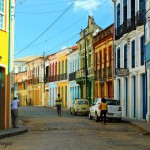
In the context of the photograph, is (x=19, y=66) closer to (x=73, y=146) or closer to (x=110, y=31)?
(x=110, y=31)

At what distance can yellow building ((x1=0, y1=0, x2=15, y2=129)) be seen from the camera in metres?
20.8

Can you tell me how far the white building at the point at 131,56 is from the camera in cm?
2977

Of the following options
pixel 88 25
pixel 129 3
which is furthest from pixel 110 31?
pixel 88 25

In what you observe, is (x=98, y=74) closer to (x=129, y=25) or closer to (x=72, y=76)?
(x=129, y=25)

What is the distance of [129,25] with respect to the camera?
3259cm

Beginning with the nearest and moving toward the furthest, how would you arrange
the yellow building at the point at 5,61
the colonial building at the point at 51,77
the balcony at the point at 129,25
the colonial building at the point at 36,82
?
the yellow building at the point at 5,61 → the balcony at the point at 129,25 → the colonial building at the point at 51,77 → the colonial building at the point at 36,82

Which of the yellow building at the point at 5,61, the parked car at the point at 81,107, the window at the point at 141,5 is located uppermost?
the window at the point at 141,5

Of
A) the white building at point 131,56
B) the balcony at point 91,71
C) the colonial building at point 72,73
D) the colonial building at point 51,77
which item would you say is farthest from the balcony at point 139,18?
the colonial building at point 51,77

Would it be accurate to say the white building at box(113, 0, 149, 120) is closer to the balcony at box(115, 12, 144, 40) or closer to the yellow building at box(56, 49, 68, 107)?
the balcony at box(115, 12, 144, 40)

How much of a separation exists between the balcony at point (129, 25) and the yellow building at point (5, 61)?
1099 cm

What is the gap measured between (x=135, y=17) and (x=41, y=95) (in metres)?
48.0

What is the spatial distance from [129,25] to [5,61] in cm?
1396

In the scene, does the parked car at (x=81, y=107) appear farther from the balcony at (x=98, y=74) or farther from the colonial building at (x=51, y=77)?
the colonial building at (x=51, y=77)

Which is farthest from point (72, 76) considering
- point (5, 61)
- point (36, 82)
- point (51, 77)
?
point (5, 61)
